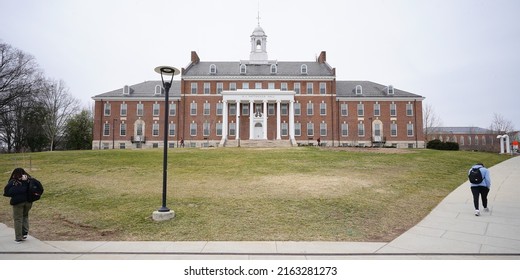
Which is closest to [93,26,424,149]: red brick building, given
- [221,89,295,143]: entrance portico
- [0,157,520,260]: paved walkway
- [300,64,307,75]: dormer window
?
[300,64,307,75]: dormer window

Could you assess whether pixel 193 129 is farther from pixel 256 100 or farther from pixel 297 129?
pixel 297 129

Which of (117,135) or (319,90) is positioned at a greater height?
(319,90)

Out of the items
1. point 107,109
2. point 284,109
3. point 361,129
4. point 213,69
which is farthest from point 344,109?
point 107,109

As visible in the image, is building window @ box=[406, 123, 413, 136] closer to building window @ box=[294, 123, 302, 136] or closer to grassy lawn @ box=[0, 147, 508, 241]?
building window @ box=[294, 123, 302, 136]

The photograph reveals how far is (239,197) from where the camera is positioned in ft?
40.8

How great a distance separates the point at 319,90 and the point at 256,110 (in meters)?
10.5

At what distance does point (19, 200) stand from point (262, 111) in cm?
3928

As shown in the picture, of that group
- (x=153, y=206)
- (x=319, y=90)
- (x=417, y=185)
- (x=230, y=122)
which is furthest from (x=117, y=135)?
(x=417, y=185)

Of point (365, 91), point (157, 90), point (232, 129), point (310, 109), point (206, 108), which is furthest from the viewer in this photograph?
point (365, 91)

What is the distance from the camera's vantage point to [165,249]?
7176 millimetres

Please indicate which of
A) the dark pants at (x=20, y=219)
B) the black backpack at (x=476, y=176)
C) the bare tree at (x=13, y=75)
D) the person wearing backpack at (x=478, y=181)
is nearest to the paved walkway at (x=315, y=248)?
the dark pants at (x=20, y=219)

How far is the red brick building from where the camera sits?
46875 mm

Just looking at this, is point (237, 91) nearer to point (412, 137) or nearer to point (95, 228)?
point (412, 137)

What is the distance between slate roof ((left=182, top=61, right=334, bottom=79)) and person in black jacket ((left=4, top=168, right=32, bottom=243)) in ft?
135
